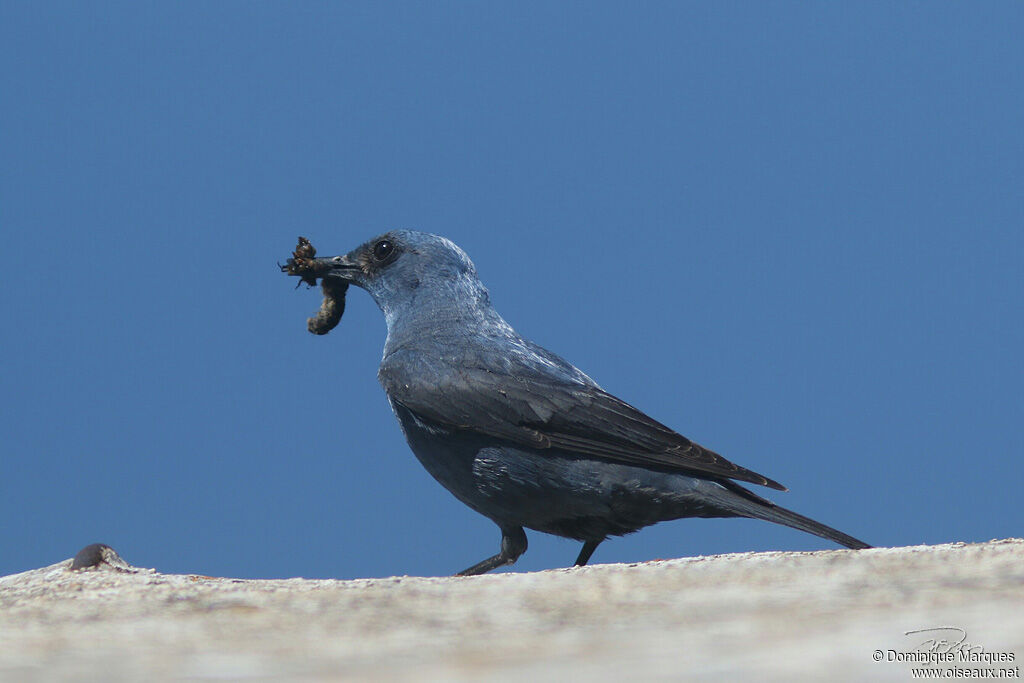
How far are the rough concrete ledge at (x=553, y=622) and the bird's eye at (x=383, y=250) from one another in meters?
3.46

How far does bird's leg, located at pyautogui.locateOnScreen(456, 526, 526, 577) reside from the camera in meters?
6.21

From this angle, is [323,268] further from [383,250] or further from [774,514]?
[774,514]

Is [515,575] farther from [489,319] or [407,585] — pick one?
[489,319]

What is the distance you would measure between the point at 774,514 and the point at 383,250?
3399mm

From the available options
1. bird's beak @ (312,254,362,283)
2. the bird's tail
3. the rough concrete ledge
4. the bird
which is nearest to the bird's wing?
the bird

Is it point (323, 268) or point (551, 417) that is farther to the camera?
point (323, 268)

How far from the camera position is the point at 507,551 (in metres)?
6.24

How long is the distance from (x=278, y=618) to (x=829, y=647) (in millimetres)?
1896

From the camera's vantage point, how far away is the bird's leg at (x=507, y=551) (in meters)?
6.21

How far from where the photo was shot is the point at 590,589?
3.99 m

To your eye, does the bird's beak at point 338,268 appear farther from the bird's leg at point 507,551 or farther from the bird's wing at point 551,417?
the bird's leg at point 507,551

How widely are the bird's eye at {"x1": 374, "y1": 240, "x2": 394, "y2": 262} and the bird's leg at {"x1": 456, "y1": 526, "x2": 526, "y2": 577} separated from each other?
233 centimetres
